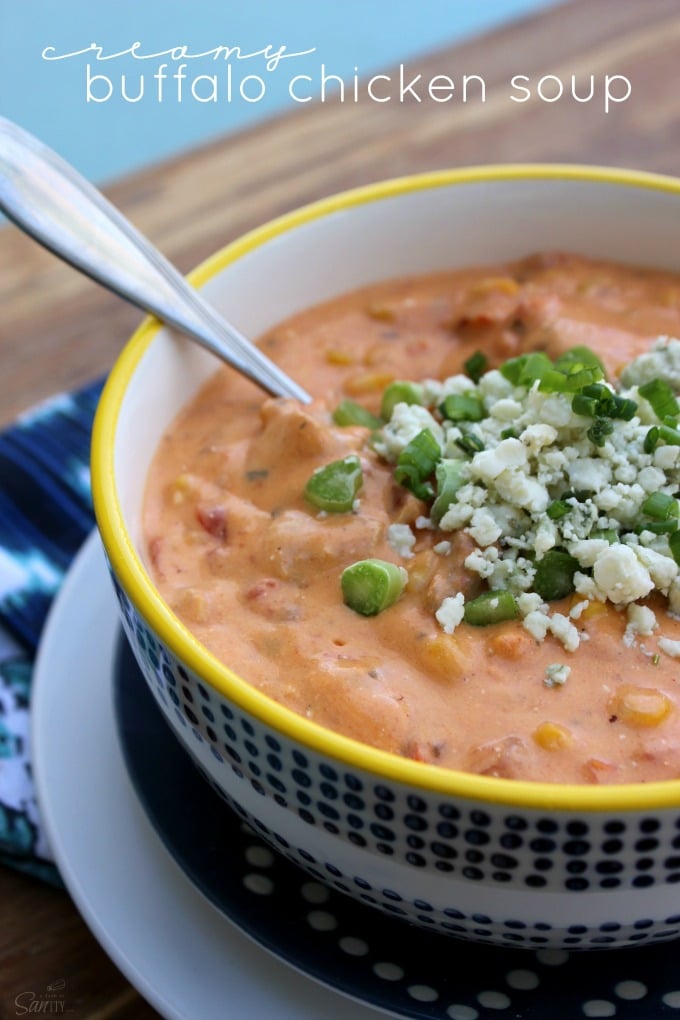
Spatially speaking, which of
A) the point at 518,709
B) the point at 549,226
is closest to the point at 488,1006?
the point at 518,709

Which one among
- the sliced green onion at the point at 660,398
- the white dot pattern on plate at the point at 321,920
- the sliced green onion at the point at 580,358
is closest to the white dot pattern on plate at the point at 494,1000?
the white dot pattern on plate at the point at 321,920

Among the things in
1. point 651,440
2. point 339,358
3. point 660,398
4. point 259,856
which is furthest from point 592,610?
point 339,358

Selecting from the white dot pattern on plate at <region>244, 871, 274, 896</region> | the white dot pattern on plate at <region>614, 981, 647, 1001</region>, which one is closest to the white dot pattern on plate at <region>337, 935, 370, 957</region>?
the white dot pattern on plate at <region>244, 871, 274, 896</region>

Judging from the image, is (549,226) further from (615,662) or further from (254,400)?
(615,662)

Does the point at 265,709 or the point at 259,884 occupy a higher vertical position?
the point at 265,709

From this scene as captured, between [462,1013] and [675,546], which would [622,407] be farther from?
[462,1013]

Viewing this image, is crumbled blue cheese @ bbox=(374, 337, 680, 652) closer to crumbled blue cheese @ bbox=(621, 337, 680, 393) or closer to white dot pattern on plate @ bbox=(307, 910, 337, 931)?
crumbled blue cheese @ bbox=(621, 337, 680, 393)
